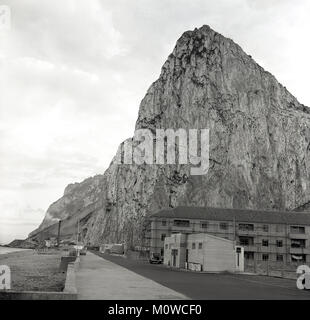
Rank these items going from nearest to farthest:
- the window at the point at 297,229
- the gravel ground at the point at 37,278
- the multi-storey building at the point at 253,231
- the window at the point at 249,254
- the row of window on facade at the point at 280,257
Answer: the gravel ground at the point at 37,278, the multi-storey building at the point at 253,231, the window at the point at 249,254, the window at the point at 297,229, the row of window on facade at the point at 280,257

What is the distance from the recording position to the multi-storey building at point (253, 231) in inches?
3846

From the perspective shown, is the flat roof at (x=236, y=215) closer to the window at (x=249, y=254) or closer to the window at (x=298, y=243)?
the window at (x=298, y=243)

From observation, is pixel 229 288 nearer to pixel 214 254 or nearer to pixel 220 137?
pixel 214 254

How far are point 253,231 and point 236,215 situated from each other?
5.60 meters

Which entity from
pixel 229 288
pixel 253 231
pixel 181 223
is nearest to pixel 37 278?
pixel 229 288

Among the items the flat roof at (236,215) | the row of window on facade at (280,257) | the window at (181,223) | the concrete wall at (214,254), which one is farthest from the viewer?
the flat roof at (236,215)

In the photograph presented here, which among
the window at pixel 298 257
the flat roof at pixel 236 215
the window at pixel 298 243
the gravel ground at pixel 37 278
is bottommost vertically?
the window at pixel 298 257

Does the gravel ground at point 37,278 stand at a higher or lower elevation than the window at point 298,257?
higher

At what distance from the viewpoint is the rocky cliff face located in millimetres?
161500

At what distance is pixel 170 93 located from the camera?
17988 cm

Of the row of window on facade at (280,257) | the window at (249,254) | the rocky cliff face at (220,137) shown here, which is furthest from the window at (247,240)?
the rocky cliff face at (220,137)

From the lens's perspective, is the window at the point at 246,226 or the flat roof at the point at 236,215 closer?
the window at the point at 246,226
